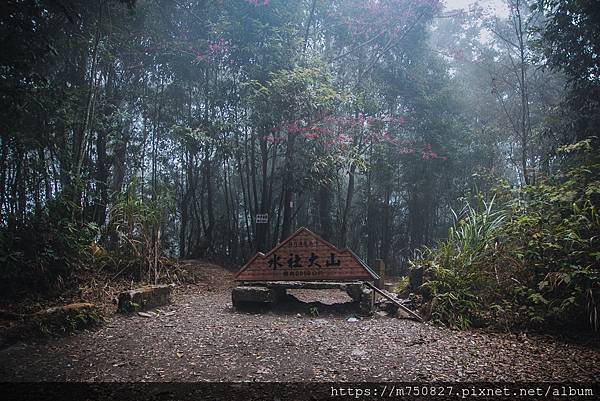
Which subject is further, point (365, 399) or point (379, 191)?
point (379, 191)

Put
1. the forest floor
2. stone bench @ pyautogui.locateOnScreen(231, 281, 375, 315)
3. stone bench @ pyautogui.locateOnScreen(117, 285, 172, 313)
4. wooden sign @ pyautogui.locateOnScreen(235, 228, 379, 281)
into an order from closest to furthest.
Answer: the forest floor, stone bench @ pyautogui.locateOnScreen(117, 285, 172, 313), stone bench @ pyautogui.locateOnScreen(231, 281, 375, 315), wooden sign @ pyautogui.locateOnScreen(235, 228, 379, 281)

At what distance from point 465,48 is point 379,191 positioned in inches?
223

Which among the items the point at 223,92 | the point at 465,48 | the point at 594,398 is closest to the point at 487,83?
the point at 465,48

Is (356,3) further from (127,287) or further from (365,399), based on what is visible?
(365,399)

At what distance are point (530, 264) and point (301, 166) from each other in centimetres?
447

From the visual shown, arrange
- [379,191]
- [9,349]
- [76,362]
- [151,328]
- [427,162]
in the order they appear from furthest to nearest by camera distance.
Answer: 1. [379,191]
2. [427,162]
3. [151,328]
4. [9,349]
5. [76,362]

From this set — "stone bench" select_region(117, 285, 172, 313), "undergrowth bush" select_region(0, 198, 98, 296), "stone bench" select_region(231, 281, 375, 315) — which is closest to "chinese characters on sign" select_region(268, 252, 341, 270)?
"stone bench" select_region(231, 281, 375, 315)

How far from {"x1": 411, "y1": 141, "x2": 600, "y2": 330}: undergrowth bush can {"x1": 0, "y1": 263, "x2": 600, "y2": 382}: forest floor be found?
308 mm

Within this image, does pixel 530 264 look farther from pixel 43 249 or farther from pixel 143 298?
pixel 43 249

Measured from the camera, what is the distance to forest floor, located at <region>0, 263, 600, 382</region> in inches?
95.1

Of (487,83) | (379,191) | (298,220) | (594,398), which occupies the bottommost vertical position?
(594,398)

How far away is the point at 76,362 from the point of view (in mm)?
2609

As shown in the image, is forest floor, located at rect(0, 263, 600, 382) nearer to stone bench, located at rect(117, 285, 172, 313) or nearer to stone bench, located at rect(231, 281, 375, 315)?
stone bench, located at rect(117, 285, 172, 313)

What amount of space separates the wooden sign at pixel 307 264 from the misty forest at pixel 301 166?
0.47 ft
